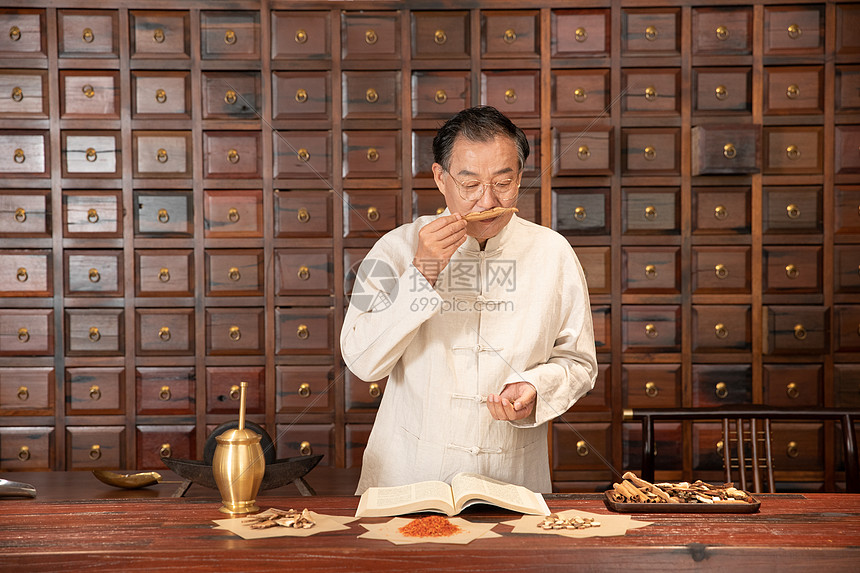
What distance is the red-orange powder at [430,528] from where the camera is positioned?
1382mm

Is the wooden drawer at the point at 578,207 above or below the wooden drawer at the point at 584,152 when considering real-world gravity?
below

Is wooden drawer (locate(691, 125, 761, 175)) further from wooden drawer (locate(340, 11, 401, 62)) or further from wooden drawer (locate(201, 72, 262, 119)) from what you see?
wooden drawer (locate(201, 72, 262, 119))

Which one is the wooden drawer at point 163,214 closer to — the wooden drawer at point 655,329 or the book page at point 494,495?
the wooden drawer at point 655,329

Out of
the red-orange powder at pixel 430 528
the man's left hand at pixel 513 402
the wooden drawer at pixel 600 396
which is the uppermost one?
the man's left hand at pixel 513 402

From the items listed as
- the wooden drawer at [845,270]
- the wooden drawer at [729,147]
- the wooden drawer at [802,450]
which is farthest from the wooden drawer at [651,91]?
the wooden drawer at [802,450]

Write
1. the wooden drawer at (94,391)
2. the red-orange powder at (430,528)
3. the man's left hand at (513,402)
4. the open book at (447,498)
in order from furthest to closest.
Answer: the wooden drawer at (94,391) → the man's left hand at (513,402) → the open book at (447,498) → the red-orange powder at (430,528)

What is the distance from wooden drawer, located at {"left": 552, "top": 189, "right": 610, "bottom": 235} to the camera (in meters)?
3.46

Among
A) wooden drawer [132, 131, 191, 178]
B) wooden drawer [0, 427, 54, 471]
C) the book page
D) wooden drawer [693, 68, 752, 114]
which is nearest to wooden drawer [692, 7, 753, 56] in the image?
wooden drawer [693, 68, 752, 114]

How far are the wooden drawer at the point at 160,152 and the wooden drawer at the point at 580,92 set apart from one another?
1782 mm

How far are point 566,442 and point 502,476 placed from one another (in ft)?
5.50

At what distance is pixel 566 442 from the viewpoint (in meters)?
3.47

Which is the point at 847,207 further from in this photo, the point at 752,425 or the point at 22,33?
the point at 22,33

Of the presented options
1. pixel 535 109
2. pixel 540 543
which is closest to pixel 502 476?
pixel 540 543

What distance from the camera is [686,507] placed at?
1548 millimetres
